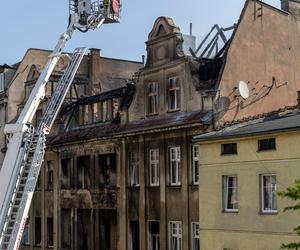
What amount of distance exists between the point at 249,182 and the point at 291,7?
11922 mm

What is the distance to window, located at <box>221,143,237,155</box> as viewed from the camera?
→ 2631cm

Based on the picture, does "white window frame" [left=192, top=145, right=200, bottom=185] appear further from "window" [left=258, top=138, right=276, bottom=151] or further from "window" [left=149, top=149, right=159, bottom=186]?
"window" [left=258, top=138, right=276, bottom=151]

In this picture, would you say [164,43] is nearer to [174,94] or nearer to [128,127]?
[174,94]

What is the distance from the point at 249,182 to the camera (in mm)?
25531

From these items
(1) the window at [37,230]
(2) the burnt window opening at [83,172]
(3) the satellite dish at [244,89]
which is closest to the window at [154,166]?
(3) the satellite dish at [244,89]

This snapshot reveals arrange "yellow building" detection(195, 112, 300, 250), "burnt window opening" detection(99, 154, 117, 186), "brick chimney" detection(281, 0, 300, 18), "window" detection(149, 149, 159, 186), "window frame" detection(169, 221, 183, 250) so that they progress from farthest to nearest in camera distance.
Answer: "burnt window opening" detection(99, 154, 117, 186) → "brick chimney" detection(281, 0, 300, 18) → "window" detection(149, 149, 159, 186) → "window frame" detection(169, 221, 183, 250) → "yellow building" detection(195, 112, 300, 250)

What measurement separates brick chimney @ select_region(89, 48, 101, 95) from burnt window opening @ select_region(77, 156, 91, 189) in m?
8.62

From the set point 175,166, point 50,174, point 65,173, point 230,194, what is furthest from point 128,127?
point 50,174

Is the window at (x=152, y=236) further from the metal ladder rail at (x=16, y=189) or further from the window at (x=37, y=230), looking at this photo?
the window at (x=37, y=230)

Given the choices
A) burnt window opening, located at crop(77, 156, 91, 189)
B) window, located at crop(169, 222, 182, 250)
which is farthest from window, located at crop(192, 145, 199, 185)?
burnt window opening, located at crop(77, 156, 91, 189)

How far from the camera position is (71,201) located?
3853 centimetres

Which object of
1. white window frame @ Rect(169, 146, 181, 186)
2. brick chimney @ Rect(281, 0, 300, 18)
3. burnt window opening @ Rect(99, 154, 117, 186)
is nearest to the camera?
white window frame @ Rect(169, 146, 181, 186)

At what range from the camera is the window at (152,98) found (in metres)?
32.6

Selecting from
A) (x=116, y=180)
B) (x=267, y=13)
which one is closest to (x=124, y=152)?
(x=116, y=180)
